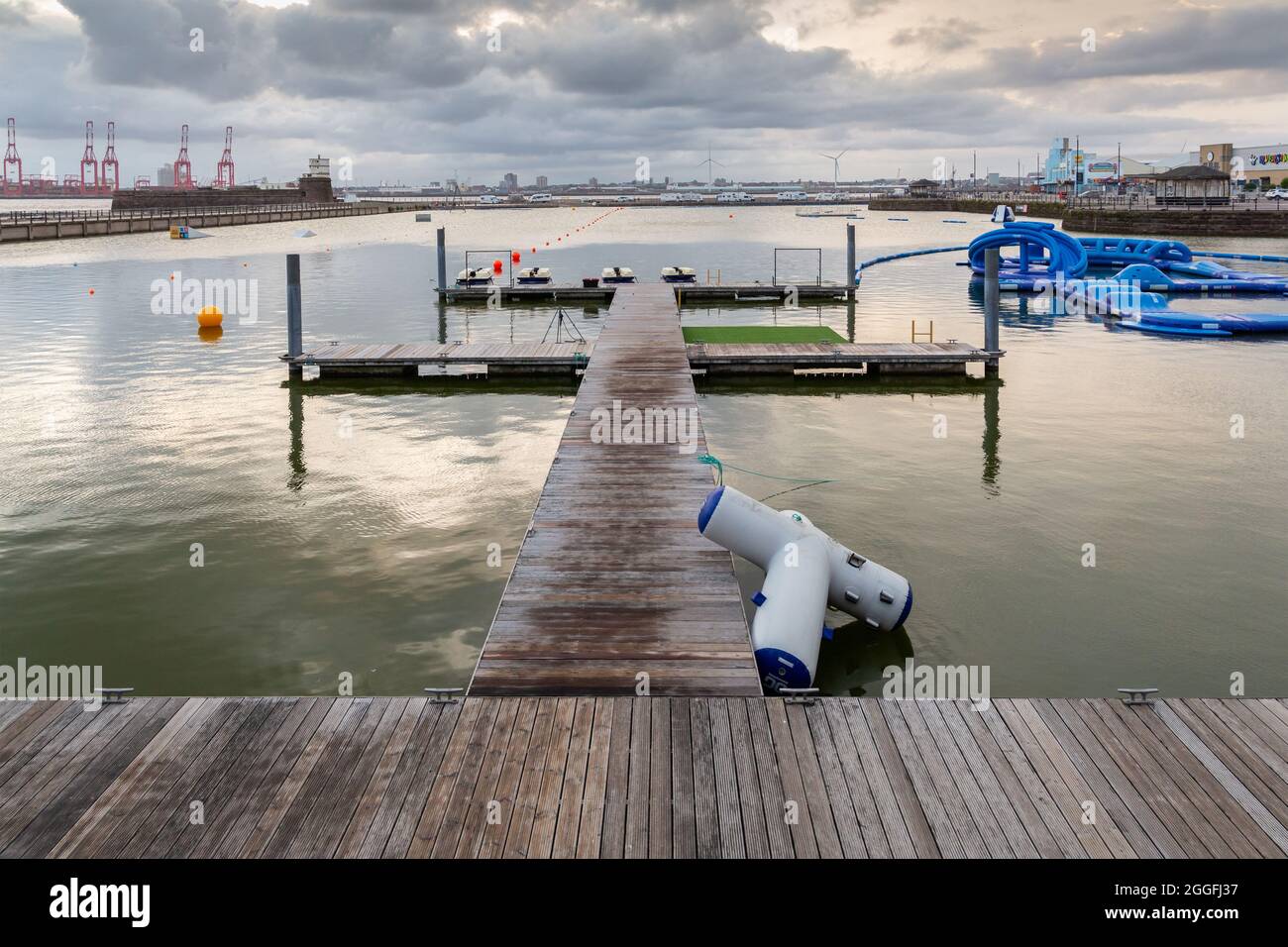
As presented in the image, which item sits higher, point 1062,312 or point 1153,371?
point 1062,312

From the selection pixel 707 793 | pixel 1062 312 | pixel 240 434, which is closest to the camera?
pixel 707 793

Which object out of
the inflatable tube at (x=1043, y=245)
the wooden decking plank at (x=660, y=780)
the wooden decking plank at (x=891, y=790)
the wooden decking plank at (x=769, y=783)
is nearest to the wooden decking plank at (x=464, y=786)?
the wooden decking plank at (x=660, y=780)

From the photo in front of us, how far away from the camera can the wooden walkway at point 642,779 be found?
5.69 metres

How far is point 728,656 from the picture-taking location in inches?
330

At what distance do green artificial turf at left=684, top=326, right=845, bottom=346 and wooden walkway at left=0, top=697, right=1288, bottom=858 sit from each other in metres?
24.1

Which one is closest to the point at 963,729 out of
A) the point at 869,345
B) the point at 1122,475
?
the point at 1122,475

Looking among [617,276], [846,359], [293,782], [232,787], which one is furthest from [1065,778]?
[617,276]

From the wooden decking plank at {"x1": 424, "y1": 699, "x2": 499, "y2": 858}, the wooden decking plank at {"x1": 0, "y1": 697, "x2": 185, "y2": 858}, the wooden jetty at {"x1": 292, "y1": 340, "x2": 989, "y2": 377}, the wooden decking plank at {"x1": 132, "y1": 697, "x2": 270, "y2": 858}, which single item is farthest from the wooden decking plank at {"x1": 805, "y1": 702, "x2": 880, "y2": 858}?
the wooden jetty at {"x1": 292, "y1": 340, "x2": 989, "y2": 377}

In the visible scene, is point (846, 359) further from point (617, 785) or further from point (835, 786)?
point (617, 785)

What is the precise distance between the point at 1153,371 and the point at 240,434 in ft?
73.8

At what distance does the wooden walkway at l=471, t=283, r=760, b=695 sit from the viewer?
319 inches
